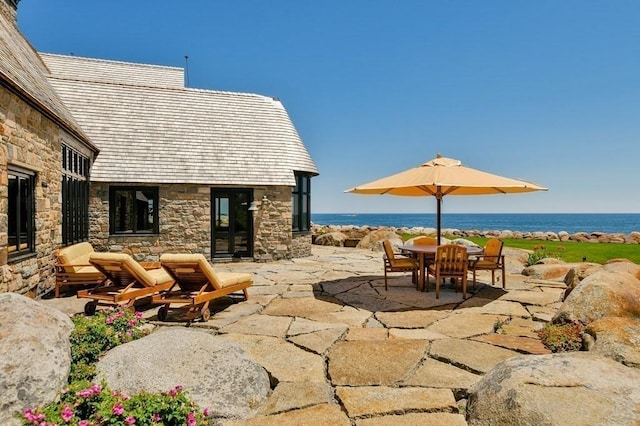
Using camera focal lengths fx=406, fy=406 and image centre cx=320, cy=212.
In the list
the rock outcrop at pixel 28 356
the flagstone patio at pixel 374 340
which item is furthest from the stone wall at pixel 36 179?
the rock outcrop at pixel 28 356

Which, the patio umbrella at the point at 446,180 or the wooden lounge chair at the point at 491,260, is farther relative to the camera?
the wooden lounge chair at the point at 491,260

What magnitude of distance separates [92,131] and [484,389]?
549 inches


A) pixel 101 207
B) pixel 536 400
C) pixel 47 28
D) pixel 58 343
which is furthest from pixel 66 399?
pixel 47 28

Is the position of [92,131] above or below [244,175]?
above

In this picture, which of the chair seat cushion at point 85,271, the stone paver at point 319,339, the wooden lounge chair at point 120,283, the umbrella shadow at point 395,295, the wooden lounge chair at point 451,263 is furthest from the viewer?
the chair seat cushion at point 85,271

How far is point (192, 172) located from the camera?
1348 centimetres

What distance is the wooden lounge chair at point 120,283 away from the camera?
22.7 feet

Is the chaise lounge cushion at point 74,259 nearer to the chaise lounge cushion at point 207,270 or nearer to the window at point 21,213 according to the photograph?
the window at point 21,213

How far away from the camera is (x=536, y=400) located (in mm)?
2996

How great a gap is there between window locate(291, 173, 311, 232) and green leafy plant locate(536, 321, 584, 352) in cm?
1036

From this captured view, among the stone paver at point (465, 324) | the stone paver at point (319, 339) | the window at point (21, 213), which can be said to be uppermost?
the window at point (21, 213)

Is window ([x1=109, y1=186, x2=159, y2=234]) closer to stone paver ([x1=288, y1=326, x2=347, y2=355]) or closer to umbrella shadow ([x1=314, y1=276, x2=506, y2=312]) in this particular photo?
umbrella shadow ([x1=314, y1=276, x2=506, y2=312])

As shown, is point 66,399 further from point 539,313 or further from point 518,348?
point 539,313

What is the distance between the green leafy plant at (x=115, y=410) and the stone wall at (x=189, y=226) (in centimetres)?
1014
